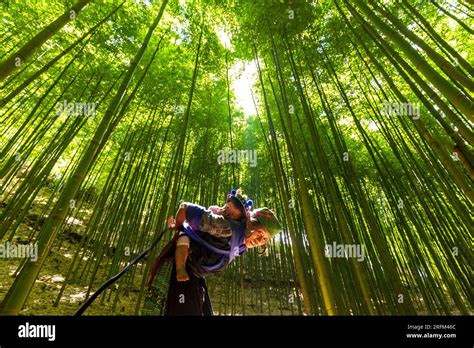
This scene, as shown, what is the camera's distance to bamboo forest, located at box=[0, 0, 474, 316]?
2393 mm

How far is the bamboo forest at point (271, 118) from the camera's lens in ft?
7.85

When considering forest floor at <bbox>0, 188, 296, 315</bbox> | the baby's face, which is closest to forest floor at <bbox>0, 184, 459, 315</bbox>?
forest floor at <bbox>0, 188, 296, 315</bbox>

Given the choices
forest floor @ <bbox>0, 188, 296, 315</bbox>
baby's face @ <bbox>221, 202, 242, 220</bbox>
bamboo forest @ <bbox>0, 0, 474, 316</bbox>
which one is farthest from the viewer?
forest floor @ <bbox>0, 188, 296, 315</bbox>

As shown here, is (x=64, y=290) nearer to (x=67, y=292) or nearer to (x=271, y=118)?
(x=67, y=292)

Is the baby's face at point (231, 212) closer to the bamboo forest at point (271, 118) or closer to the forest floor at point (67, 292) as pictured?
the bamboo forest at point (271, 118)

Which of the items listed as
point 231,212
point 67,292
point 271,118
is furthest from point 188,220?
point 67,292

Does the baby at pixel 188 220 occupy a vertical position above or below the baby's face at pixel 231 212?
below

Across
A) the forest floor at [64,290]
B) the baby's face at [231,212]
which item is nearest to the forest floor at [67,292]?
the forest floor at [64,290]

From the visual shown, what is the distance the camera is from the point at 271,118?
13.5 ft

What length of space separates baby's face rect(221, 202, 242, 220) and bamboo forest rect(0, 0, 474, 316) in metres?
0.07

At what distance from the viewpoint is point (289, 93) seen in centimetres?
459

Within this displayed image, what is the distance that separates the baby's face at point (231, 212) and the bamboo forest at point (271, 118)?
0.07m

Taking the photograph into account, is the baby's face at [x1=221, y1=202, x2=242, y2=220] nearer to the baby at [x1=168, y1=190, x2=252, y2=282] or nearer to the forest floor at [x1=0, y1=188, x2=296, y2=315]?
the baby at [x1=168, y1=190, x2=252, y2=282]
